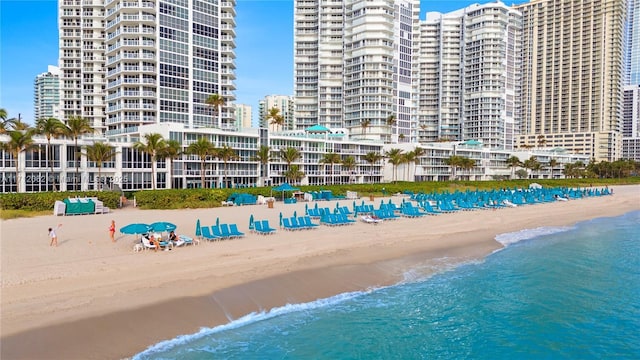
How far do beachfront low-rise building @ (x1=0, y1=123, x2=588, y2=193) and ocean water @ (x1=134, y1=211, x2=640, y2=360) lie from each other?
3541 cm

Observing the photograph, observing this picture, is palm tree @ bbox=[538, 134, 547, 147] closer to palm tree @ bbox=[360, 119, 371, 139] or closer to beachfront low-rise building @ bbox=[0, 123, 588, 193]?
beachfront low-rise building @ bbox=[0, 123, 588, 193]

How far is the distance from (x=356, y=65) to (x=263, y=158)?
52.1 meters

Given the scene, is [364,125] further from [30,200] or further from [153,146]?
[30,200]

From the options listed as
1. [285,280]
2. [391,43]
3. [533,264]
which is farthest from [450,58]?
[285,280]

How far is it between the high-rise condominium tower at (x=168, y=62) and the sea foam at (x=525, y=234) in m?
44.9

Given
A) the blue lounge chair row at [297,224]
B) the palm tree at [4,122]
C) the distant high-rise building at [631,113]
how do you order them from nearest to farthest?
the blue lounge chair row at [297,224] < the palm tree at [4,122] < the distant high-rise building at [631,113]

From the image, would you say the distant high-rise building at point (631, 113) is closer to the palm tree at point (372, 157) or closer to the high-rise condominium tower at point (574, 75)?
the high-rise condominium tower at point (574, 75)

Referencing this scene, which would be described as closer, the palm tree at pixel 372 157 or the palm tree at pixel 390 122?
the palm tree at pixel 372 157

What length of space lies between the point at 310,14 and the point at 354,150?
52315mm

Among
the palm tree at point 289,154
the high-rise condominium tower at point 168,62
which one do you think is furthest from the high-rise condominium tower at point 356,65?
the palm tree at point 289,154

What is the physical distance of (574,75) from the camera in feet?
511

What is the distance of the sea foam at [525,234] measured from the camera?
2907 cm

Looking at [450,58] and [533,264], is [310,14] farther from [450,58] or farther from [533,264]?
[533,264]

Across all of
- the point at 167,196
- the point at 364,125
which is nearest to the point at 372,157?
the point at 364,125
